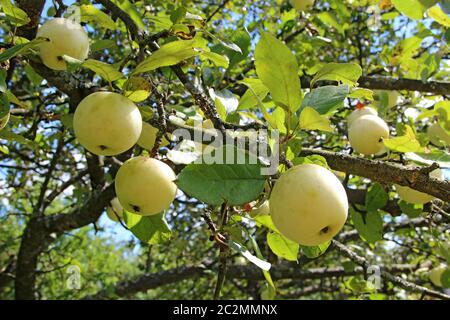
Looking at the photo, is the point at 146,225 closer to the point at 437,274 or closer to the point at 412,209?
the point at 412,209

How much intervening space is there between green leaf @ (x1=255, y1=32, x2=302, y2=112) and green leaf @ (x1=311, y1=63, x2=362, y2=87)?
→ 0.65ft

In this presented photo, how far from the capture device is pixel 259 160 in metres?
1.26

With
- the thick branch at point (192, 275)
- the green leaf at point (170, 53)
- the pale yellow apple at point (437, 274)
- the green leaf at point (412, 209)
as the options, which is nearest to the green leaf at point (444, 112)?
the green leaf at point (412, 209)

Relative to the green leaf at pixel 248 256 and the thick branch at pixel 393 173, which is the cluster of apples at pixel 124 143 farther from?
the thick branch at pixel 393 173

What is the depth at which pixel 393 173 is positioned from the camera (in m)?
1.36

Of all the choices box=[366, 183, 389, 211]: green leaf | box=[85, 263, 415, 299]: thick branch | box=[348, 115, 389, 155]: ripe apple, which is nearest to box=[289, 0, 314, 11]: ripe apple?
box=[348, 115, 389, 155]: ripe apple

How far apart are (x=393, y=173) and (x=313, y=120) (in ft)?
1.00

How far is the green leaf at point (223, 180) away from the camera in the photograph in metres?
1.15

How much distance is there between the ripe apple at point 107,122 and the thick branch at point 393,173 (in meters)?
0.70

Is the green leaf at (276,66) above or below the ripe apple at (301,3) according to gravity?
below

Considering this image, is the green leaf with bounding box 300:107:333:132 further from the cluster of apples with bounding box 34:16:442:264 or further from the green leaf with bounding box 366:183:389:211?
the green leaf with bounding box 366:183:389:211

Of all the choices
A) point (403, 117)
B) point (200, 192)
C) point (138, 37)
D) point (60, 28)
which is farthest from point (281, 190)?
point (403, 117)

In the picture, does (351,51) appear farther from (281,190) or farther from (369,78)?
(281,190)

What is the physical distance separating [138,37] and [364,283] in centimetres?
259
